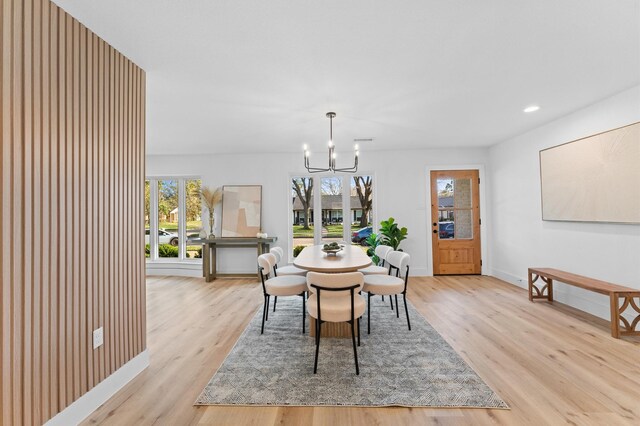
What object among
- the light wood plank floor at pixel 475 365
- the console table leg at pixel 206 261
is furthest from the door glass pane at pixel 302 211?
the light wood plank floor at pixel 475 365

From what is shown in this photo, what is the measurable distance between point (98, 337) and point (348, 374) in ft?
5.84

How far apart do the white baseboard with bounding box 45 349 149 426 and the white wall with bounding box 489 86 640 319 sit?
4804mm

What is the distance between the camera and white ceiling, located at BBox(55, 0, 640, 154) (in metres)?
1.78

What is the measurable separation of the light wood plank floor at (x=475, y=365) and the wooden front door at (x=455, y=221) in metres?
1.37

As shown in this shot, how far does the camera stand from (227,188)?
583 centimetres

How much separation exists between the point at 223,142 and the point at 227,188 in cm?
117

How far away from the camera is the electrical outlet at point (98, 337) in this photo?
6.11 feet

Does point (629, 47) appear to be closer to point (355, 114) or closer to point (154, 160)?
point (355, 114)

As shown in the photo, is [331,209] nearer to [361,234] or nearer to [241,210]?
[361,234]

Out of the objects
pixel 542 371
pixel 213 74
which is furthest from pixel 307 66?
pixel 542 371

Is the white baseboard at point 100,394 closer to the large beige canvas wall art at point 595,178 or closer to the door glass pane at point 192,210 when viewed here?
the door glass pane at point 192,210

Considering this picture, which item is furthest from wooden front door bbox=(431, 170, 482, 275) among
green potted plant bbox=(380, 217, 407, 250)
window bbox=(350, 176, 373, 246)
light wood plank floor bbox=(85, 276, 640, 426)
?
light wood plank floor bbox=(85, 276, 640, 426)

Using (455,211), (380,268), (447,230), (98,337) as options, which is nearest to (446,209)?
(455,211)

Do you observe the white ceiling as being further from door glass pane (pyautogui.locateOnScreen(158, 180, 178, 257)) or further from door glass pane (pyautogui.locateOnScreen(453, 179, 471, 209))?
door glass pane (pyautogui.locateOnScreen(158, 180, 178, 257))
